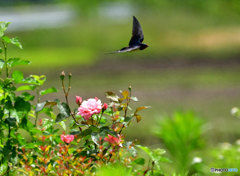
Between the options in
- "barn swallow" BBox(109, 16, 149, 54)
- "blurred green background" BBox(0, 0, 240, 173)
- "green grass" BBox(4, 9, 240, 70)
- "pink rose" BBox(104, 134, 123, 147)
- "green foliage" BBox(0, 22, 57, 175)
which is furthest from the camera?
"green grass" BBox(4, 9, 240, 70)

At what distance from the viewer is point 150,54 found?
12.3 metres

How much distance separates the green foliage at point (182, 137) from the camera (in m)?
2.46

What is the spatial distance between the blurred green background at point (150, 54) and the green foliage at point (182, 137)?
272 centimetres

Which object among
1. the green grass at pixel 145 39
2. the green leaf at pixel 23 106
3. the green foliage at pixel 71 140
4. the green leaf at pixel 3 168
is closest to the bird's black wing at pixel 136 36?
the green foliage at pixel 71 140

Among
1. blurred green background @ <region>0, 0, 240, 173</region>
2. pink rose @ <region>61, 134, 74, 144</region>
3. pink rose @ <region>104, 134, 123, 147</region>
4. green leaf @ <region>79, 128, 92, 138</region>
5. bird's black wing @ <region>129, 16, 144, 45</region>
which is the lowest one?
pink rose @ <region>104, 134, 123, 147</region>

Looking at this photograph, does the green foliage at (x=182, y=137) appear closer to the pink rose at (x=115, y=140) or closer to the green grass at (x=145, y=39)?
the pink rose at (x=115, y=140)

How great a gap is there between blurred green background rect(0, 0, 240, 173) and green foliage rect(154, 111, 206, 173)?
2.72 m

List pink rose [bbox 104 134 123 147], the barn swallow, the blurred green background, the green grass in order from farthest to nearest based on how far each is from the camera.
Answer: the green grass → the blurred green background → pink rose [bbox 104 134 123 147] → the barn swallow

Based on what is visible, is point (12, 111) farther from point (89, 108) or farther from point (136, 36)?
point (136, 36)

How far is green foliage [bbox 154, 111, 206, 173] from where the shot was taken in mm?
2457

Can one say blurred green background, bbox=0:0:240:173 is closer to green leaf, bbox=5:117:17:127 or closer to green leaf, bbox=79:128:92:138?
green leaf, bbox=5:117:17:127

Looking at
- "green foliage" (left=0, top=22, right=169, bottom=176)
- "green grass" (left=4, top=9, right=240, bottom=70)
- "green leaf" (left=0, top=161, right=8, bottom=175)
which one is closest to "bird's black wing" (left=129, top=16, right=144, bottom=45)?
"green foliage" (left=0, top=22, right=169, bottom=176)

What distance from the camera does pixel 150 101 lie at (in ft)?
25.4

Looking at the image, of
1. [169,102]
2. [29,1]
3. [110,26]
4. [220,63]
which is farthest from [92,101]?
[29,1]
